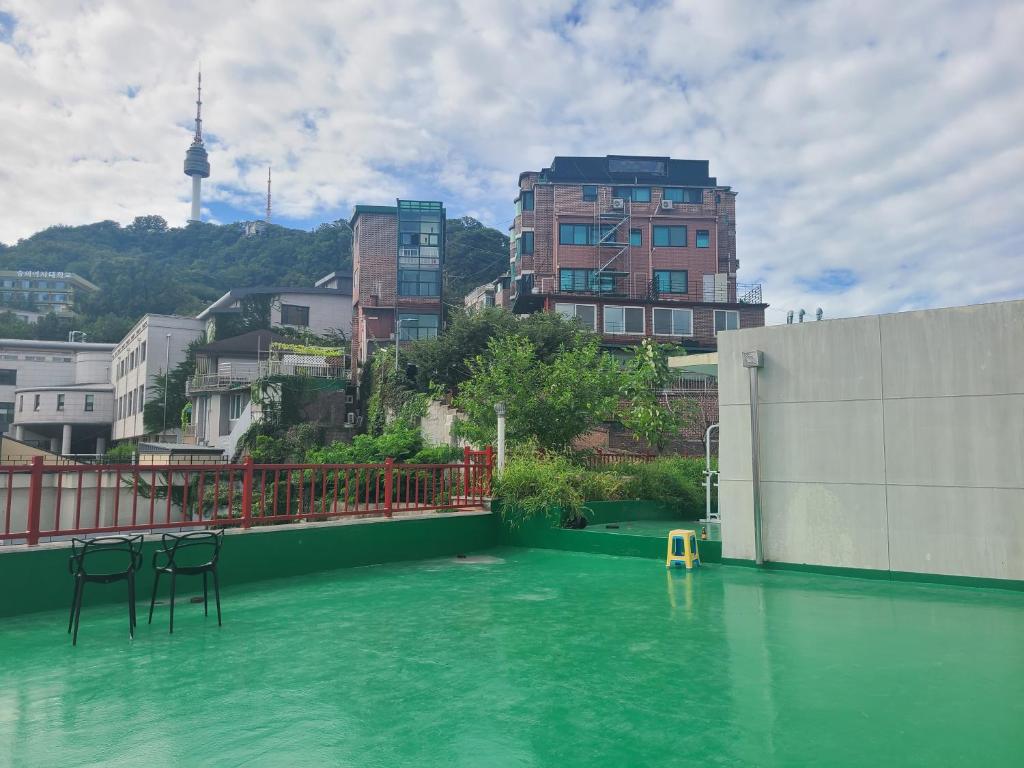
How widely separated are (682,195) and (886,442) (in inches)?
1295

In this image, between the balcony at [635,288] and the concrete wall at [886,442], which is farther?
the balcony at [635,288]

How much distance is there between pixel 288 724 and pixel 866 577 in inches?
249

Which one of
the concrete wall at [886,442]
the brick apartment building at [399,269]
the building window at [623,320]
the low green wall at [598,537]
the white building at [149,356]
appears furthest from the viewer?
the white building at [149,356]

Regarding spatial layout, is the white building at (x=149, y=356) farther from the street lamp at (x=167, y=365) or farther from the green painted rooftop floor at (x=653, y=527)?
the green painted rooftop floor at (x=653, y=527)

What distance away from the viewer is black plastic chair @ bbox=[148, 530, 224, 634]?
17.5 feet

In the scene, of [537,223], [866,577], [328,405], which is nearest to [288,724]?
[866,577]

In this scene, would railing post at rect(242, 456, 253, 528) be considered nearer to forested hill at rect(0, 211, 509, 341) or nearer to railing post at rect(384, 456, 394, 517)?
railing post at rect(384, 456, 394, 517)

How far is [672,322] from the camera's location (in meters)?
32.1

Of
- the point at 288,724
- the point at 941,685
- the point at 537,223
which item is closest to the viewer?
the point at 288,724

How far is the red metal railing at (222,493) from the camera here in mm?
6168

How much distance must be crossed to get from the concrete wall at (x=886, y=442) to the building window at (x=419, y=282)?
31039 millimetres

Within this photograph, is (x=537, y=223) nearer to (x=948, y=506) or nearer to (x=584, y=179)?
(x=584, y=179)

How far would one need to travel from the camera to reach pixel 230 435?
30.5 metres

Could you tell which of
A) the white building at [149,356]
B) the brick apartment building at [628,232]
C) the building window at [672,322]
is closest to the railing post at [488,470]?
the building window at [672,322]
